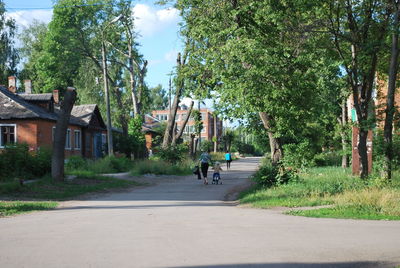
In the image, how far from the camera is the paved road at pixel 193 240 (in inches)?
288

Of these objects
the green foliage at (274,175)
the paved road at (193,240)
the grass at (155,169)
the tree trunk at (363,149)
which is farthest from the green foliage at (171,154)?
the paved road at (193,240)

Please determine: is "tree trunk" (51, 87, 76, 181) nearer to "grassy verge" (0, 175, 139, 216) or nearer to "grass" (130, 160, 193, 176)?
"grassy verge" (0, 175, 139, 216)

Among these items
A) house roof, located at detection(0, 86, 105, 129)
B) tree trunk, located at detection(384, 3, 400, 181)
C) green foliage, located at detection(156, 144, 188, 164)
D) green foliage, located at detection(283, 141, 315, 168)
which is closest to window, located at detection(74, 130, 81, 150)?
house roof, located at detection(0, 86, 105, 129)

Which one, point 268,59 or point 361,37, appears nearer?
point 268,59

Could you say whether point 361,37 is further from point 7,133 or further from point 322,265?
point 7,133

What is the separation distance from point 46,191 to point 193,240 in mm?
11951

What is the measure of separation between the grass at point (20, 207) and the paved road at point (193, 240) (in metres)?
0.82

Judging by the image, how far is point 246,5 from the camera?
18688mm

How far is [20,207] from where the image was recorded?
49.1 ft

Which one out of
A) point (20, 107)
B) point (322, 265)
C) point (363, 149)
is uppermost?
point (20, 107)

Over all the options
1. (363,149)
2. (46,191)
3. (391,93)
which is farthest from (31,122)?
(391,93)

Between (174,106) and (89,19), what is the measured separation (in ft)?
44.9

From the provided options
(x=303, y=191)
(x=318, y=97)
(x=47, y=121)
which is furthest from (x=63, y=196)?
(x=47, y=121)

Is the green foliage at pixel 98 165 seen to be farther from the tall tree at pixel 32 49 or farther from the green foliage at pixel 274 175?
the tall tree at pixel 32 49
